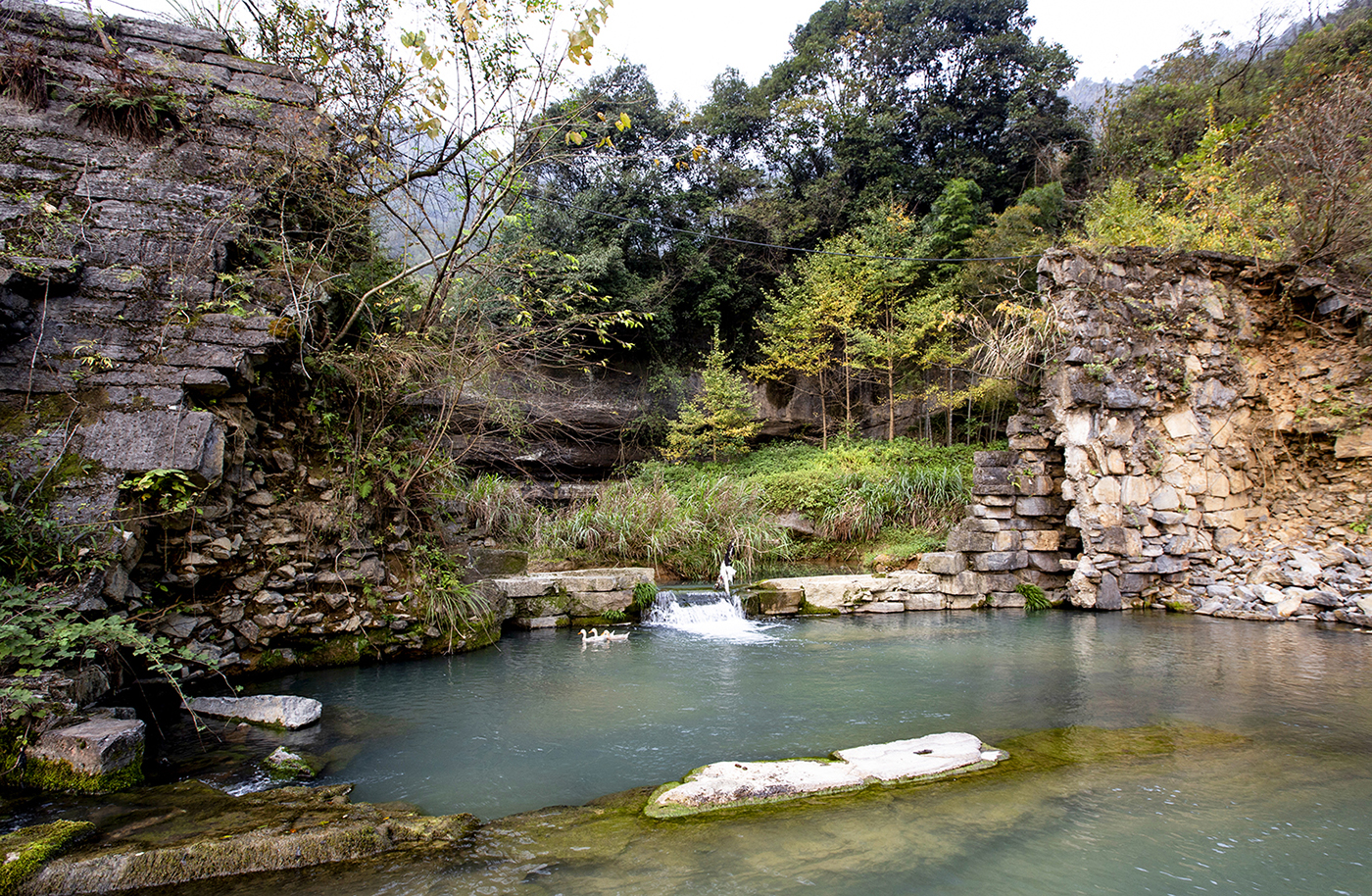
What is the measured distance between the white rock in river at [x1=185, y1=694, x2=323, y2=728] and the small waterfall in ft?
13.4

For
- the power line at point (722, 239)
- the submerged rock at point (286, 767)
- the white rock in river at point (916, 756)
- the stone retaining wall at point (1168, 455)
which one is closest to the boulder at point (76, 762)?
the submerged rock at point (286, 767)

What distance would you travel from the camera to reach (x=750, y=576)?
366 inches

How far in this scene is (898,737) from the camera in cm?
378

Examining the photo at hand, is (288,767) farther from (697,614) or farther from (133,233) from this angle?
(697,614)

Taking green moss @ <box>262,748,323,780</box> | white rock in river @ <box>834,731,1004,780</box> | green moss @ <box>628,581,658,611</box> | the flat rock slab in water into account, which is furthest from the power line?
green moss @ <box>262,748,323,780</box>

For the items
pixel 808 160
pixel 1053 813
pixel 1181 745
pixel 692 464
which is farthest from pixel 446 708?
pixel 808 160

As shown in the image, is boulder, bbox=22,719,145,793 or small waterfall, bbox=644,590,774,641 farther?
small waterfall, bbox=644,590,774,641

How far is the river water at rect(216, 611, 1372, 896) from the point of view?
2.33m

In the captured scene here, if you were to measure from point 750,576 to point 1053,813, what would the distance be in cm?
657

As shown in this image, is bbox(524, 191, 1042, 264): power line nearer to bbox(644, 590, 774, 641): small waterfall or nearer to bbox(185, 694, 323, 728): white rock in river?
bbox(644, 590, 774, 641): small waterfall

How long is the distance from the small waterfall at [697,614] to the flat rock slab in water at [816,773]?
3.95 m

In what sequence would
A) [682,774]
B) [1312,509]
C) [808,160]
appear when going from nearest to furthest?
[682,774], [1312,509], [808,160]

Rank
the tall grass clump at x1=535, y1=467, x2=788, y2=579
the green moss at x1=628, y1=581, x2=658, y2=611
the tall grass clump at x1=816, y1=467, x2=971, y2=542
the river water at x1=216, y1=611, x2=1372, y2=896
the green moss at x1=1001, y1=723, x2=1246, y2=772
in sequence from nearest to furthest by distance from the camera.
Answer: the river water at x1=216, y1=611, x2=1372, y2=896 → the green moss at x1=1001, y1=723, x2=1246, y2=772 → the green moss at x1=628, y1=581, x2=658, y2=611 → the tall grass clump at x1=535, y1=467, x2=788, y2=579 → the tall grass clump at x1=816, y1=467, x2=971, y2=542

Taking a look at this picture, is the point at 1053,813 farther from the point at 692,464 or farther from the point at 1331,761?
the point at 692,464
